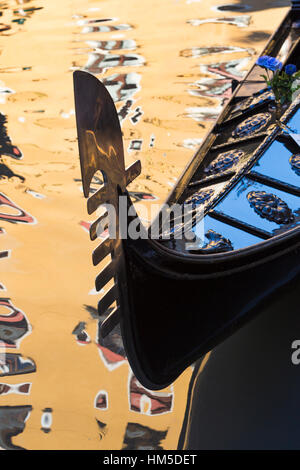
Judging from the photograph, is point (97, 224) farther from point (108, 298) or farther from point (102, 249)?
point (108, 298)

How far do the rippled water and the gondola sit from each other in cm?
24

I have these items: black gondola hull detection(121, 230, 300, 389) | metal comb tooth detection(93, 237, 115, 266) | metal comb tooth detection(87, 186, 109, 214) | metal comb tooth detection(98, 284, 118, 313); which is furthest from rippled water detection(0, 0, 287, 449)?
metal comb tooth detection(87, 186, 109, 214)

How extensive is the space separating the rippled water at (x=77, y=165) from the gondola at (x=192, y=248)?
9.4 inches

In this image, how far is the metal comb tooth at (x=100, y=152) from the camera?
1066 millimetres

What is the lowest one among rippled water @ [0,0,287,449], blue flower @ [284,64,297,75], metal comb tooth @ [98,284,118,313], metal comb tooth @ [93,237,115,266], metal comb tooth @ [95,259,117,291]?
rippled water @ [0,0,287,449]

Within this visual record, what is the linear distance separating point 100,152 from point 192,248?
35cm

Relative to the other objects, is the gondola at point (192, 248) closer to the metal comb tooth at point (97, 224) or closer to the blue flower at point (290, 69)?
the metal comb tooth at point (97, 224)

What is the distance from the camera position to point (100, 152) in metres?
1.11

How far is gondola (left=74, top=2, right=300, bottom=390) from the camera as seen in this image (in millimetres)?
1121

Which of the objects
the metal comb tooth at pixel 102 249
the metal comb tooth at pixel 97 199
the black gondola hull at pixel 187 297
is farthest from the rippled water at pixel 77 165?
the metal comb tooth at pixel 97 199

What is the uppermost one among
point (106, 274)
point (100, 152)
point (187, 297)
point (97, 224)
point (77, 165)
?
point (100, 152)

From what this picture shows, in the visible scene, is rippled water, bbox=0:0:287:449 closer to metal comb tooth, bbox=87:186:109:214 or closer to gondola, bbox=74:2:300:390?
gondola, bbox=74:2:300:390

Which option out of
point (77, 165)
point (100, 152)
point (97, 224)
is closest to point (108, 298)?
point (97, 224)
